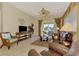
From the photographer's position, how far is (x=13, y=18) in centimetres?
289

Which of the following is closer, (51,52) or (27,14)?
(51,52)

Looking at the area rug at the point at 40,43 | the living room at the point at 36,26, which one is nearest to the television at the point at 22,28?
the living room at the point at 36,26

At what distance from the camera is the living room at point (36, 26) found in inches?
110

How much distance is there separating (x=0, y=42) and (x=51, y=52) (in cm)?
104

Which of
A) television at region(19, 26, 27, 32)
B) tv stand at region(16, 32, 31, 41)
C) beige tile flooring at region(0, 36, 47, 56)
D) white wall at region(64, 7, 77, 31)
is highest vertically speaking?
white wall at region(64, 7, 77, 31)

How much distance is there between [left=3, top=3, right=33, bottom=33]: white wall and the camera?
2812mm

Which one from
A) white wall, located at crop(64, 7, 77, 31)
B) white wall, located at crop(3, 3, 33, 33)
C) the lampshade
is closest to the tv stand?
white wall, located at crop(3, 3, 33, 33)

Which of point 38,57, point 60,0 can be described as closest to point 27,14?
point 60,0

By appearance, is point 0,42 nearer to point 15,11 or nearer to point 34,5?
point 15,11

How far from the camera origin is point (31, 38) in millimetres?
2982

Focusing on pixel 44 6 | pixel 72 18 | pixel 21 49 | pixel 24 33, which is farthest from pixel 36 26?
pixel 72 18

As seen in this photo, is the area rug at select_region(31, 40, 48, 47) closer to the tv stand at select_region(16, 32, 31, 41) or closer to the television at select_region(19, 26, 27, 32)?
the tv stand at select_region(16, 32, 31, 41)

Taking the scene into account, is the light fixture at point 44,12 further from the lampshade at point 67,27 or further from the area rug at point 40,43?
the area rug at point 40,43

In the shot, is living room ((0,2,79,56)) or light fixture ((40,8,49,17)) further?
light fixture ((40,8,49,17))
